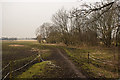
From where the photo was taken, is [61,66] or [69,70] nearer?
[69,70]

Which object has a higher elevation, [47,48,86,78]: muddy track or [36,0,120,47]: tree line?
[36,0,120,47]: tree line

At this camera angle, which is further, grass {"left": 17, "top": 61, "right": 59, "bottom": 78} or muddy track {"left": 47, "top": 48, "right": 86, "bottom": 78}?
grass {"left": 17, "top": 61, "right": 59, "bottom": 78}

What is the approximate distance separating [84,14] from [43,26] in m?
42.5

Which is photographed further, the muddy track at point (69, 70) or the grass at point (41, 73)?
the grass at point (41, 73)

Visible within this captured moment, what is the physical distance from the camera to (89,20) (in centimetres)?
567

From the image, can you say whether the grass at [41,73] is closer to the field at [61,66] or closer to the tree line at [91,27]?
the field at [61,66]

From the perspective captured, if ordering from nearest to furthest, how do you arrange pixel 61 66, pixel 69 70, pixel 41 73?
pixel 41 73 < pixel 69 70 < pixel 61 66

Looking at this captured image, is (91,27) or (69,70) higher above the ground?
(91,27)

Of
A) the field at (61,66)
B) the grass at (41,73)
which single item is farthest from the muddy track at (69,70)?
the grass at (41,73)

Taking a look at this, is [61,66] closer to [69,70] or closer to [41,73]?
[69,70]

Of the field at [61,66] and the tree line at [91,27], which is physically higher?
the tree line at [91,27]

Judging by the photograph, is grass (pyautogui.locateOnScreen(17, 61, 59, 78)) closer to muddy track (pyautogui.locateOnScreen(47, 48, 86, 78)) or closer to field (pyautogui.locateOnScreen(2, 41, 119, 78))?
field (pyautogui.locateOnScreen(2, 41, 119, 78))

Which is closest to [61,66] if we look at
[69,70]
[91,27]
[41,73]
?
[69,70]

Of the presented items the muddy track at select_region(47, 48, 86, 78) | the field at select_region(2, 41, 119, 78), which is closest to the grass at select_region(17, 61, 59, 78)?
the field at select_region(2, 41, 119, 78)
